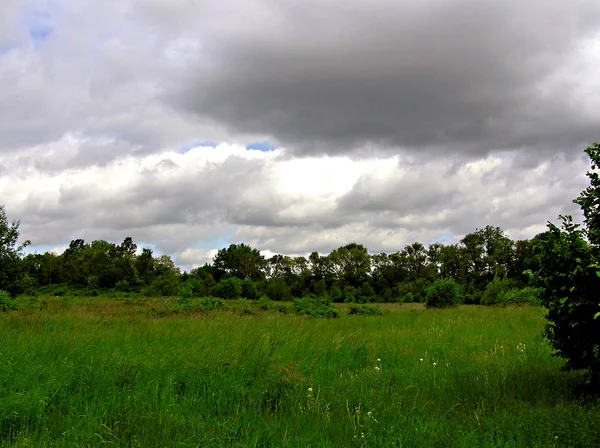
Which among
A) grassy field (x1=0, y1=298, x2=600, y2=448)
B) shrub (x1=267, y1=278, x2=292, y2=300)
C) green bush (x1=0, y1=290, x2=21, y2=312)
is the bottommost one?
shrub (x1=267, y1=278, x2=292, y2=300)

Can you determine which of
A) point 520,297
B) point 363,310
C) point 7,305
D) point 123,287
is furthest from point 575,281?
point 123,287

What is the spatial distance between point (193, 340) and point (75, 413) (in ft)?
12.3

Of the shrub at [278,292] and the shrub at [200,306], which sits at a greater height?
the shrub at [200,306]

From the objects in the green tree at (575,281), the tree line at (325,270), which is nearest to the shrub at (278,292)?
the tree line at (325,270)

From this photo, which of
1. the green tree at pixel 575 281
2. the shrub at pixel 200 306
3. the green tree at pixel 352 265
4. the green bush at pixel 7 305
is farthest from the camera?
the green tree at pixel 352 265

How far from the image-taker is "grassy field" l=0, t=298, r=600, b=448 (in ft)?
15.4

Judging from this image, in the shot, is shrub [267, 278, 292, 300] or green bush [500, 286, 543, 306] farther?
shrub [267, 278, 292, 300]

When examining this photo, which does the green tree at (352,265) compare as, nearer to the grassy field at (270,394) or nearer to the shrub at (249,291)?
the shrub at (249,291)

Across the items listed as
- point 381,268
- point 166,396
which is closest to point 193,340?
point 166,396

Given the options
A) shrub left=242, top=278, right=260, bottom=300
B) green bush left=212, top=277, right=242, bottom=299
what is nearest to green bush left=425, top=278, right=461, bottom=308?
green bush left=212, top=277, right=242, bottom=299

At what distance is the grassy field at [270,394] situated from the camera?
185 inches

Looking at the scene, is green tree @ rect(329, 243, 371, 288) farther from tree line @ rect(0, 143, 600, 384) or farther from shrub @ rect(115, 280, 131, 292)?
shrub @ rect(115, 280, 131, 292)

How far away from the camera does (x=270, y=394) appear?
611 centimetres

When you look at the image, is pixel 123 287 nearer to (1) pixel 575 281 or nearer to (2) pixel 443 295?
(2) pixel 443 295
